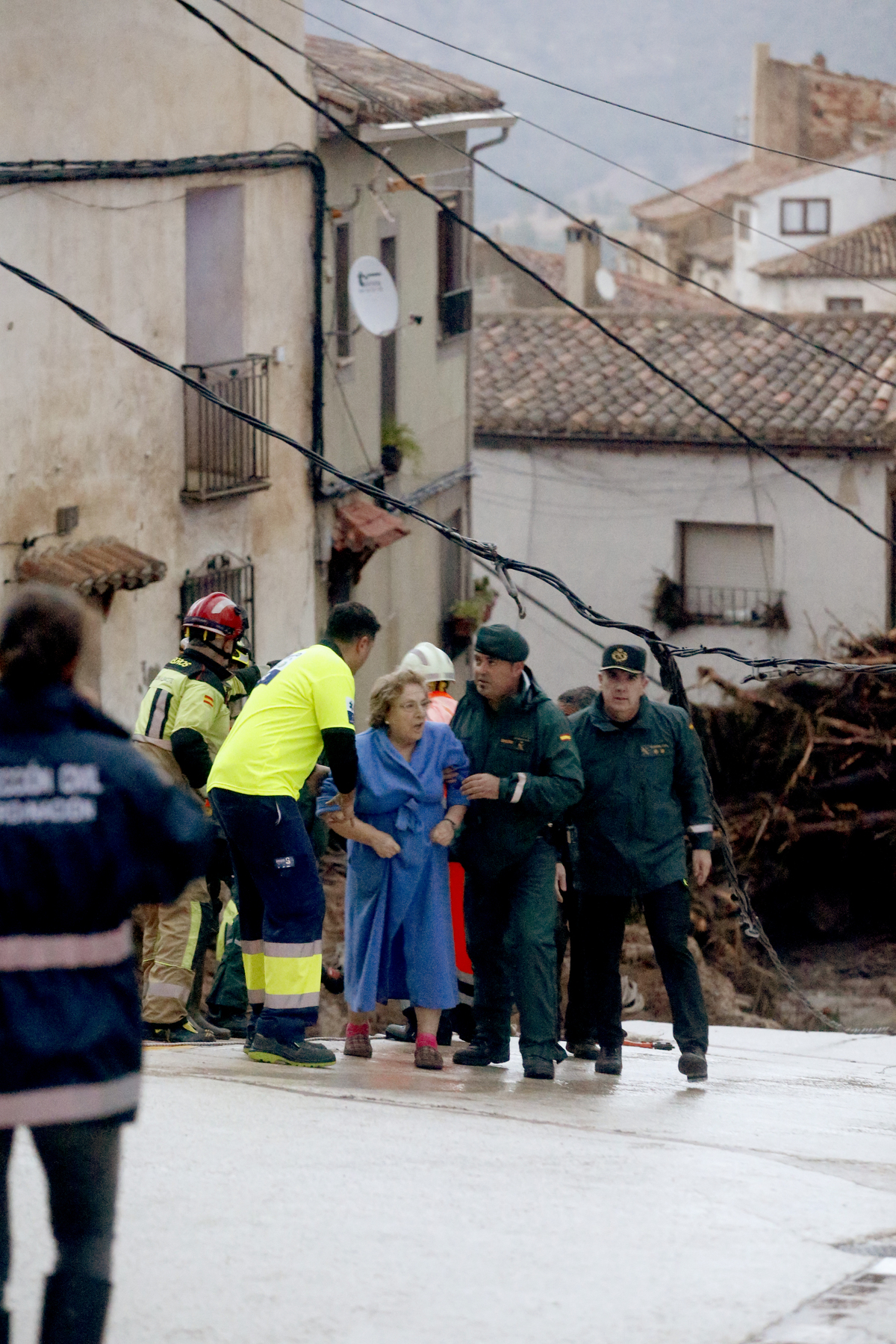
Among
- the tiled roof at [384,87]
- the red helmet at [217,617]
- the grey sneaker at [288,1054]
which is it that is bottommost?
the grey sneaker at [288,1054]

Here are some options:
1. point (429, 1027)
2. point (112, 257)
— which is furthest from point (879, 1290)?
point (112, 257)

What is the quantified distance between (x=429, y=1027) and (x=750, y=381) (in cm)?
2114

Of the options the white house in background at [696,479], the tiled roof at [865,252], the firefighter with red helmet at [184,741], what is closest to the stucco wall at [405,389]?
the white house in background at [696,479]

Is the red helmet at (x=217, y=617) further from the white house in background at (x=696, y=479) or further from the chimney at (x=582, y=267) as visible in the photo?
the chimney at (x=582, y=267)

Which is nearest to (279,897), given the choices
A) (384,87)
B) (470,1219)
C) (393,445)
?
(470,1219)

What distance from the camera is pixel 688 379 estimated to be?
2728 cm

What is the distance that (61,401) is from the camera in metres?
13.4

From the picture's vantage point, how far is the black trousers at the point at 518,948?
23.0 feet

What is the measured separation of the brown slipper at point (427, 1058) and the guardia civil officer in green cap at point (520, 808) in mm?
348

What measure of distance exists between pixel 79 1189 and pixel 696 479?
81.3 feet

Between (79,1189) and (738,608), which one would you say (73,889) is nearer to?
(79,1189)

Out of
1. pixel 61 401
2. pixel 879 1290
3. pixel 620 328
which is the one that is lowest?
pixel 879 1290

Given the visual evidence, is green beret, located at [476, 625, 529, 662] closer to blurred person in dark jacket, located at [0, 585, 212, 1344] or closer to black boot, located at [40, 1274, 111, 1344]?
blurred person in dark jacket, located at [0, 585, 212, 1344]

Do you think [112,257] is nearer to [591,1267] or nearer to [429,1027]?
[429,1027]
